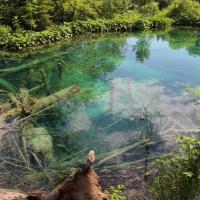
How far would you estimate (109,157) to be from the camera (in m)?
8.81

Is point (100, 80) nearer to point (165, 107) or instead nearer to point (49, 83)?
point (49, 83)

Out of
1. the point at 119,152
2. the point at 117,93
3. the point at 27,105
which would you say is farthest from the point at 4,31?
the point at 119,152

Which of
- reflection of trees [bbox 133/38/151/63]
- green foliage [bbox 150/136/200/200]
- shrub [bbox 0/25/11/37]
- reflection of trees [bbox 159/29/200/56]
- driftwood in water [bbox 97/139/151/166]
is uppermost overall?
green foliage [bbox 150/136/200/200]

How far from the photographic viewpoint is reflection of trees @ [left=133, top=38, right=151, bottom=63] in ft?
62.6

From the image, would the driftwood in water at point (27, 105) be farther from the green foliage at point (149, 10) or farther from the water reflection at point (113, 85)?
the green foliage at point (149, 10)

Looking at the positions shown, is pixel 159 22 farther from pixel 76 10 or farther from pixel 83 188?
pixel 83 188

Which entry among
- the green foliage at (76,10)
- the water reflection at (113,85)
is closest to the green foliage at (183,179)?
the water reflection at (113,85)

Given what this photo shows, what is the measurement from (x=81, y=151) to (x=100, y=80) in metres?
6.01

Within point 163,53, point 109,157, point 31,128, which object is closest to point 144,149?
point 109,157

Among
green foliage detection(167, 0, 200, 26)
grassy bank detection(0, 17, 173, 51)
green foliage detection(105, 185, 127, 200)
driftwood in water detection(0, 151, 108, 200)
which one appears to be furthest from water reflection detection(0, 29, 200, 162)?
green foliage detection(167, 0, 200, 26)

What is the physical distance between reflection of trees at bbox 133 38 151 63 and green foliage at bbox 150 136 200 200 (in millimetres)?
13149

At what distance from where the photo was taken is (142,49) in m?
20.7

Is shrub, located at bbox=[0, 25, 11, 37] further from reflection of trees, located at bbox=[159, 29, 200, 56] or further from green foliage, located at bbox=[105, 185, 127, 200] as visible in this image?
green foliage, located at bbox=[105, 185, 127, 200]

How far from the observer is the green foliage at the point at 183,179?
4.86 meters
